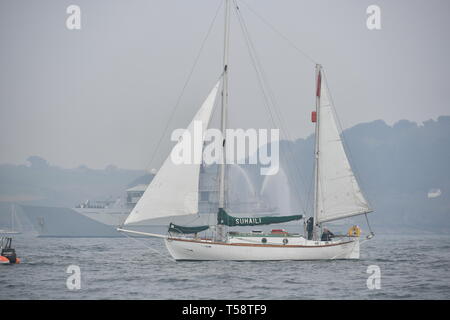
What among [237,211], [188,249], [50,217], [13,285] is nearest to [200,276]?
[188,249]

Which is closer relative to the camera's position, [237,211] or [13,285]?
[13,285]

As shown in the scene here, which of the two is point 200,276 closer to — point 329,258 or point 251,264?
point 251,264

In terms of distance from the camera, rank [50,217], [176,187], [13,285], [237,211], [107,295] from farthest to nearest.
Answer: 1. [50,217]
2. [237,211]
3. [176,187]
4. [13,285]
5. [107,295]

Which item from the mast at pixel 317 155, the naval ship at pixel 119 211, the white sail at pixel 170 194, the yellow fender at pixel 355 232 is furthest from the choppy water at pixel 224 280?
the naval ship at pixel 119 211

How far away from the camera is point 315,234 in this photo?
4641 centimetres

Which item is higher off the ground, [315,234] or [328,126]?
[328,126]

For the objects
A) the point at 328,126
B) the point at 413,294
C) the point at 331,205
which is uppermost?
the point at 328,126

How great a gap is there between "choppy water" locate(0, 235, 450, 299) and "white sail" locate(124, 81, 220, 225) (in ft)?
11.4

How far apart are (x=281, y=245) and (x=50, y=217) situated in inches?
3372

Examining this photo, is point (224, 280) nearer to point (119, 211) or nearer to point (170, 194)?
point (170, 194)

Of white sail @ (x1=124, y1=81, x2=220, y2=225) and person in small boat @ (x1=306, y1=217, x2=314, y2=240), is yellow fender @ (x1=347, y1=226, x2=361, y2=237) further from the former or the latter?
white sail @ (x1=124, y1=81, x2=220, y2=225)

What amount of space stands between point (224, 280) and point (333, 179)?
13195 mm

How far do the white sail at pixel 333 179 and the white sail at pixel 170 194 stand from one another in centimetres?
914

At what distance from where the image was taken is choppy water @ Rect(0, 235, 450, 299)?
32875 millimetres
